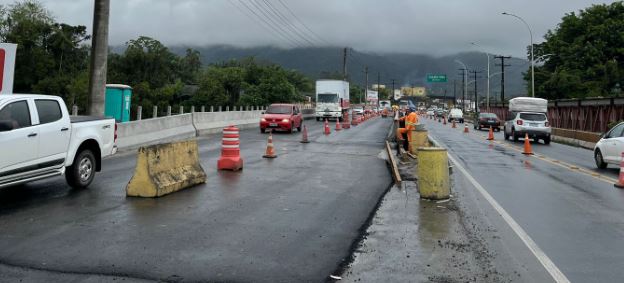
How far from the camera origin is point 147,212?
8430mm

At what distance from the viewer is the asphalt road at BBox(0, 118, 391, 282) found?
557 centimetres

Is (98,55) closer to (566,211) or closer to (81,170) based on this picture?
(81,170)

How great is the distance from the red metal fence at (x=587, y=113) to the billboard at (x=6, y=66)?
30.2 m

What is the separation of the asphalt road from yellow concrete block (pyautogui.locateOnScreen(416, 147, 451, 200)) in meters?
0.92

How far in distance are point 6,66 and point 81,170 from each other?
633 centimetres

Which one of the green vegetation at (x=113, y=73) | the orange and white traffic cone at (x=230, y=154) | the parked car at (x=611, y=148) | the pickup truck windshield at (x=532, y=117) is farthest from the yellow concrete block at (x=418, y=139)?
the green vegetation at (x=113, y=73)

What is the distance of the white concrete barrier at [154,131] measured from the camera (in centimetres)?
1908

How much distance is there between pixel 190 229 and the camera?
24.2 ft

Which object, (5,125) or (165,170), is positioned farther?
(165,170)

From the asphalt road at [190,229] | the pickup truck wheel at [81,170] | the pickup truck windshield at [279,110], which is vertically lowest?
the asphalt road at [190,229]

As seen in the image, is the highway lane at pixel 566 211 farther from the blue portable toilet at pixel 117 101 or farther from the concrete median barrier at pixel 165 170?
the blue portable toilet at pixel 117 101

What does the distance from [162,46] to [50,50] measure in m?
16.4

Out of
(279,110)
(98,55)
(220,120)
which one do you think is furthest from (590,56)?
(98,55)

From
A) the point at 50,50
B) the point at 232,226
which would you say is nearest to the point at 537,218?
the point at 232,226
